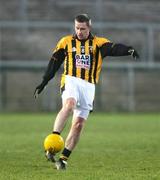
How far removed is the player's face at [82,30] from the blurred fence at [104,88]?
19.2 m

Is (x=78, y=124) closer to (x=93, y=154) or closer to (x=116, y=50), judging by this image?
(x=116, y=50)

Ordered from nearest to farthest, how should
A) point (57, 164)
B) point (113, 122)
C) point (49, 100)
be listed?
point (57, 164), point (113, 122), point (49, 100)

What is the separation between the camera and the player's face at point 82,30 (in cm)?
955

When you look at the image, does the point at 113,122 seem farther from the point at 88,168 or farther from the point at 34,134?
the point at 88,168

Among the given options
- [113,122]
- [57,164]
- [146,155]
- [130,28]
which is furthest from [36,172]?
[130,28]

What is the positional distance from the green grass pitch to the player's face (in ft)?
5.74

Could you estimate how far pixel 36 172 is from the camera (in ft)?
29.5

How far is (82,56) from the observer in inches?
386

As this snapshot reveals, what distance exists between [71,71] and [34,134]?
7542 millimetres

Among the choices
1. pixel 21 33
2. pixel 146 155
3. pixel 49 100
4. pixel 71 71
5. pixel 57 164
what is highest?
pixel 71 71

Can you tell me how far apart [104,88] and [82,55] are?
20926 millimetres


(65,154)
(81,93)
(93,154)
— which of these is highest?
(81,93)

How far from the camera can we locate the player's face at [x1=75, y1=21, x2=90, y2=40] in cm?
955

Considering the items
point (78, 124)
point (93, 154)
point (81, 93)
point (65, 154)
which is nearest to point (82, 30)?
point (81, 93)
